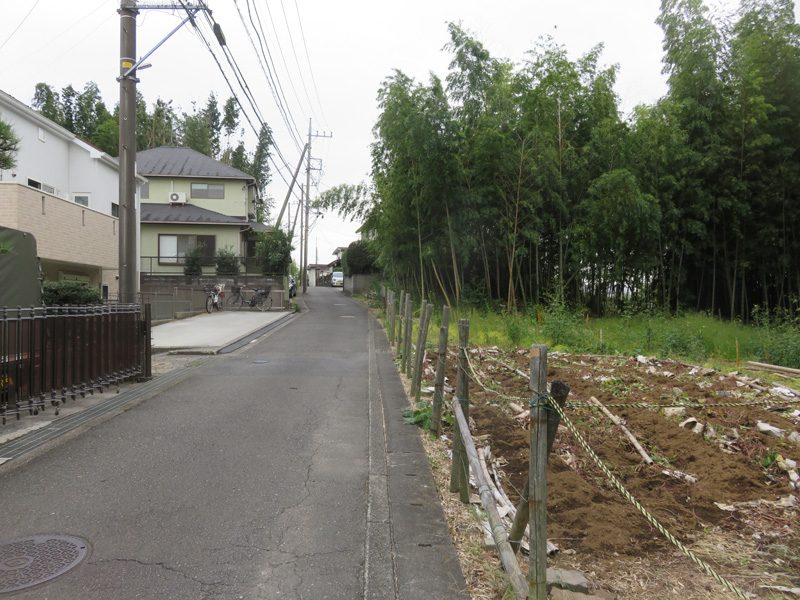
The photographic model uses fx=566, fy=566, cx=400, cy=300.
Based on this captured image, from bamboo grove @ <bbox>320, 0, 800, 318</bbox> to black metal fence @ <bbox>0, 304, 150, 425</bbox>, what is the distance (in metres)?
7.00

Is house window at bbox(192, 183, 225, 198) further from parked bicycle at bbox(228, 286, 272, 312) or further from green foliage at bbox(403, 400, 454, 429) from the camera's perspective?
green foliage at bbox(403, 400, 454, 429)

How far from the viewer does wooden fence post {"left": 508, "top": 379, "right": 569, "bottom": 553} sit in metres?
2.23

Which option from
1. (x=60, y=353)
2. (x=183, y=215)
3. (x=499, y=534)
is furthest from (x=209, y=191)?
(x=499, y=534)

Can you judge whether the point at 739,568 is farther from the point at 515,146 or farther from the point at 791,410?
the point at 515,146

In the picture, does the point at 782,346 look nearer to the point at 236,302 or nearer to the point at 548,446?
the point at 548,446

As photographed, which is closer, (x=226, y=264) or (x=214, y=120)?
(x=226, y=264)

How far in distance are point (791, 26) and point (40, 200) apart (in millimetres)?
17271

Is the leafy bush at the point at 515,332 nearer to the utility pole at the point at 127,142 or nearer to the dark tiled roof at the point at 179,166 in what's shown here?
the utility pole at the point at 127,142

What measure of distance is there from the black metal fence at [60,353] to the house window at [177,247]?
1852 centimetres

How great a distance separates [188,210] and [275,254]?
226 inches

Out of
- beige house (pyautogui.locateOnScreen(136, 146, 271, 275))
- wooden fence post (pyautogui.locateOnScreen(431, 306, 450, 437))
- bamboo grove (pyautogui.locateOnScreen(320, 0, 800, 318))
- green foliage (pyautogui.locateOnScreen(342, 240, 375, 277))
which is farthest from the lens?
green foliage (pyautogui.locateOnScreen(342, 240, 375, 277))

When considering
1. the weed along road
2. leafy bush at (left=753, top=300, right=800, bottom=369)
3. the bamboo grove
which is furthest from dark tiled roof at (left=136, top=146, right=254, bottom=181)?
leafy bush at (left=753, top=300, right=800, bottom=369)

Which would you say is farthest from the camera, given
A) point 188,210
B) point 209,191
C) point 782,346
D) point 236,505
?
point 209,191

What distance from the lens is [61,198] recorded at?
14.0 meters
